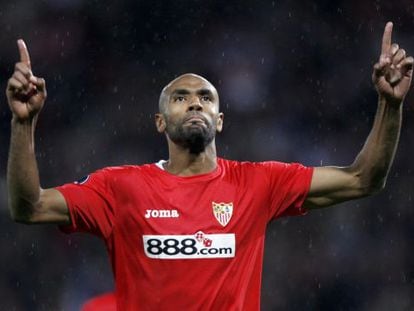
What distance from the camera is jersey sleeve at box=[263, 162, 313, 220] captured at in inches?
165

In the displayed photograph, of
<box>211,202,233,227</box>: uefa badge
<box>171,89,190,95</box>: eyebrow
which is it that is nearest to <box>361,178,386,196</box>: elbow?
<box>211,202,233,227</box>: uefa badge

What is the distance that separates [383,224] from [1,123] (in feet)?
11.2

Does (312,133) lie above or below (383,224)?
above

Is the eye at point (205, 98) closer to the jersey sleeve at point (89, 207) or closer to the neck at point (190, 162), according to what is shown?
the neck at point (190, 162)

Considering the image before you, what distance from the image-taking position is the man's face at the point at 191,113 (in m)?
4.28

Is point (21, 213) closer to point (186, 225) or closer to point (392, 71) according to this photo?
point (186, 225)

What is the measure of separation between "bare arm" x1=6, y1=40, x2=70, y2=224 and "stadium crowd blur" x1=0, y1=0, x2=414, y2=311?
3747 millimetres

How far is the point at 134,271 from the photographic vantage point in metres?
4.02

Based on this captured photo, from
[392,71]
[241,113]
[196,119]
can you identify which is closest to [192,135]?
[196,119]

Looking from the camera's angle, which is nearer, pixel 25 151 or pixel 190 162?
pixel 25 151

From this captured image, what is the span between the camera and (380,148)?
3971 millimetres

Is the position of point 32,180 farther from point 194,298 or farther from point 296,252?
point 296,252

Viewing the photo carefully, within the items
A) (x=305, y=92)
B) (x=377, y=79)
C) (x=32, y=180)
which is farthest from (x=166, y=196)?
(x=305, y=92)

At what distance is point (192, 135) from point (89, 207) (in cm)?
59
